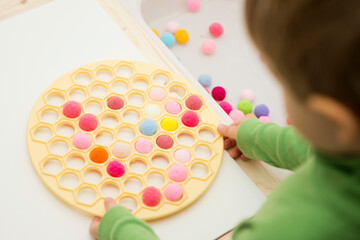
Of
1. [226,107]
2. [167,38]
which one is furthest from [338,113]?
[167,38]

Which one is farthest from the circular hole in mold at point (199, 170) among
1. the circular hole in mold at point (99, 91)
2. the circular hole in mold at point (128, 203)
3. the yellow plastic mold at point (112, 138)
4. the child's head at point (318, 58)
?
the child's head at point (318, 58)

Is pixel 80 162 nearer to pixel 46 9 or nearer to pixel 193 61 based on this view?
pixel 46 9

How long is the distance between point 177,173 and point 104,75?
0.85 ft

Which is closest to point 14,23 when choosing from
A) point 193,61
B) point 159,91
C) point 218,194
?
point 159,91

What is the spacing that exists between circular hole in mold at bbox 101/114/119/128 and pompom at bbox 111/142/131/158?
0.05m

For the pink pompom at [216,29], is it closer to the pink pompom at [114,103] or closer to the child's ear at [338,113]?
the pink pompom at [114,103]

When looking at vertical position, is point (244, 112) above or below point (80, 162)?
below

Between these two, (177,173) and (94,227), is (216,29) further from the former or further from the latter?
(94,227)

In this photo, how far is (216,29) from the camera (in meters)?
1.17

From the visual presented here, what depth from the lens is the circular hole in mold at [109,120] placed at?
76cm

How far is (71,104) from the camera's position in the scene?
757 millimetres

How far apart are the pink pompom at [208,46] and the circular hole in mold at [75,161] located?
0.55 meters

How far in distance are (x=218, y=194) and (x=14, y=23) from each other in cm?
57

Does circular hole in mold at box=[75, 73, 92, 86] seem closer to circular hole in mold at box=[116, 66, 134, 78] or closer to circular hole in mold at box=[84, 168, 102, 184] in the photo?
circular hole in mold at box=[116, 66, 134, 78]
